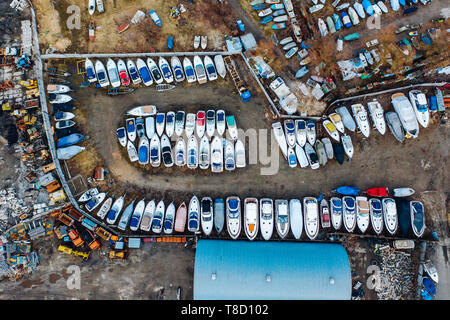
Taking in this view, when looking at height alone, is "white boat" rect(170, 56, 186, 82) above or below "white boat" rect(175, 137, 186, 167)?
above

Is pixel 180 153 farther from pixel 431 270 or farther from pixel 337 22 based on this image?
pixel 431 270

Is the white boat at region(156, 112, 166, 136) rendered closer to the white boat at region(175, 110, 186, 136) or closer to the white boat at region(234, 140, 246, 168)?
the white boat at region(175, 110, 186, 136)

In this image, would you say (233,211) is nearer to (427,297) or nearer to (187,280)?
(187,280)

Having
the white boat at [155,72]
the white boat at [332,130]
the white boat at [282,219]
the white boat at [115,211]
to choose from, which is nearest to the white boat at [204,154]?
the white boat at [155,72]

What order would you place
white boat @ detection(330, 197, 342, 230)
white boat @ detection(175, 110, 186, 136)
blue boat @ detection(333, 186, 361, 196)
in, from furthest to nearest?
→ white boat @ detection(175, 110, 186, 136)
blue boat @ detection(333, 186, 361, 196)
white boat @ detection(330, 197, 342, 230)

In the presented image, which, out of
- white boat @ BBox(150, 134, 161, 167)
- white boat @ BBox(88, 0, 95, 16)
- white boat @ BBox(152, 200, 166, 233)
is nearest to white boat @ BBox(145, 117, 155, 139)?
white boat @ BBox(150, 134, 161, 167)

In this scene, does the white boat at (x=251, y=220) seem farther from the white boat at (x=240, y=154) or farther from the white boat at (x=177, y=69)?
the white boat at (x=177, y=69)
